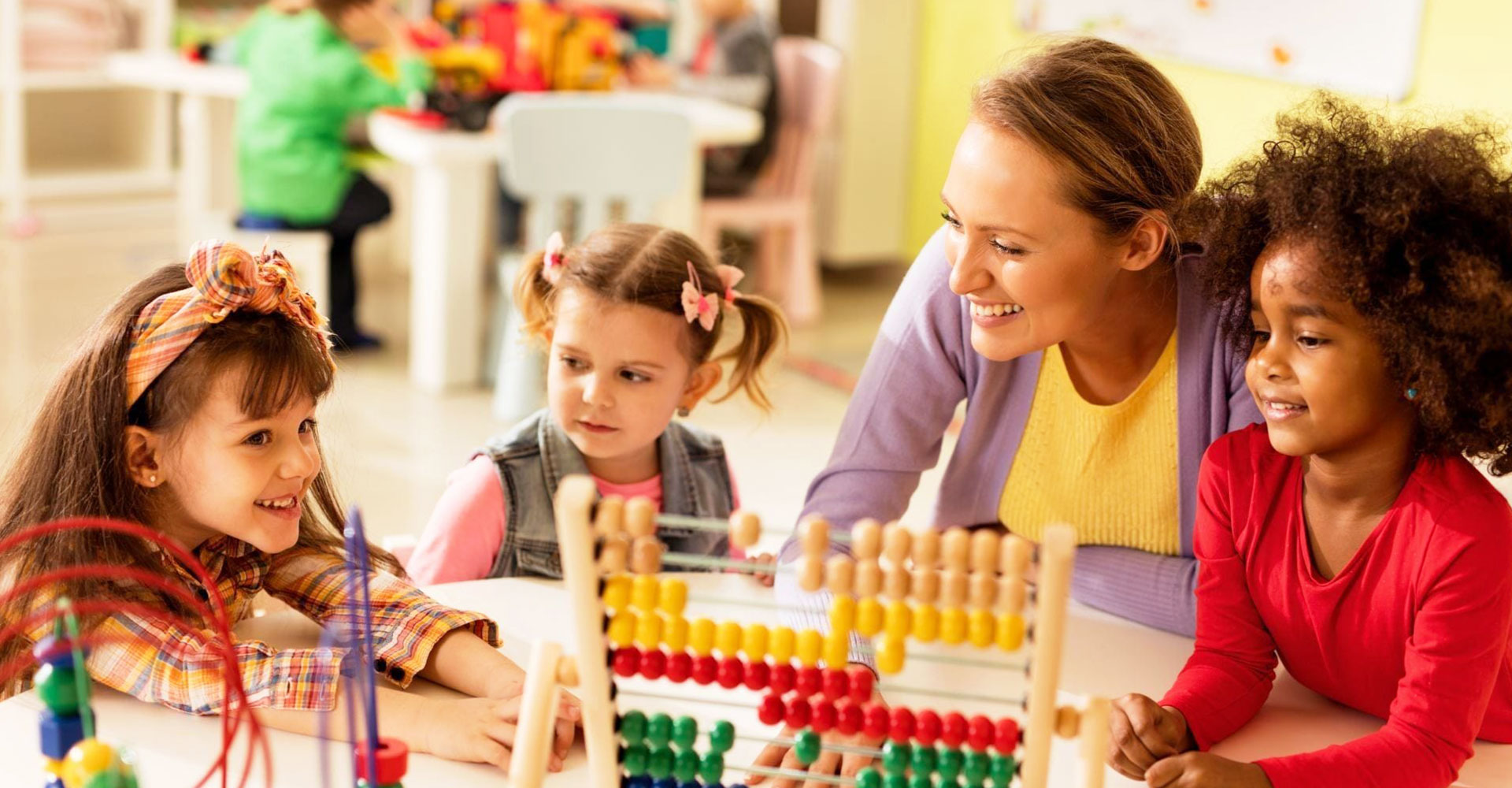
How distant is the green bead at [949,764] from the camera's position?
1.21 m

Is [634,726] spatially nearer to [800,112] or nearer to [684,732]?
[684,732]

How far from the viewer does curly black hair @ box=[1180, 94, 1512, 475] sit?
1.31m

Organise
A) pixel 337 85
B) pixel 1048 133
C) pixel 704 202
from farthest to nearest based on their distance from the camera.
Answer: pixel 704 202 < pixel 337 85 < pixel 1048 133

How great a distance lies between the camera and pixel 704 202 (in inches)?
215

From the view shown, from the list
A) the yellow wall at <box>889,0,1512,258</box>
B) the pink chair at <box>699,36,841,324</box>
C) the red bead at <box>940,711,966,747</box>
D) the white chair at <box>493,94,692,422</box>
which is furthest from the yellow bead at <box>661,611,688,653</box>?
the pink chair at <box>699,36,841,324</box>

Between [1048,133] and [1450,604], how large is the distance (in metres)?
0.58

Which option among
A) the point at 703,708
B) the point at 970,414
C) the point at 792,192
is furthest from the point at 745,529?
the point at 792,192

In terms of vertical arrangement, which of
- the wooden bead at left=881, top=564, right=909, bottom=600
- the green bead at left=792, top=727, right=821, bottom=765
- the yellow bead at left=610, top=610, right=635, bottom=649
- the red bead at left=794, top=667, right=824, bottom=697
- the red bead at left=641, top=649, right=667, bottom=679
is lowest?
the green bead at left=792, top=727, right=821, bottom=765

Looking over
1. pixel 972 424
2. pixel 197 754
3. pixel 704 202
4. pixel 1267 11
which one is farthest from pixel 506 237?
pixel 197 754

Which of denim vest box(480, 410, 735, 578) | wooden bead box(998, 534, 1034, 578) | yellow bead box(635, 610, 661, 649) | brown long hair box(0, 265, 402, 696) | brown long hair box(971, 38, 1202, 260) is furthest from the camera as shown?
denim vest box(480, 410, 735, 578)

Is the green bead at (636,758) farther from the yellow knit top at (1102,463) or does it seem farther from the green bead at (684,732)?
the yellow knit top at (1102,463)

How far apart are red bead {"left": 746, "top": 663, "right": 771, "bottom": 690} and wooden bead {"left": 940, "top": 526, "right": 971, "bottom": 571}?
0.20m

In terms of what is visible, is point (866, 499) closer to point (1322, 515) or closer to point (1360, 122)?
point (1322, 515)

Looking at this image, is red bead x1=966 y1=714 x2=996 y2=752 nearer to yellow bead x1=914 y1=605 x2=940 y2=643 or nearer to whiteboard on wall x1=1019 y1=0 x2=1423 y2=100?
yellow bead x1=914 y1=605 x2=940 y2=643
